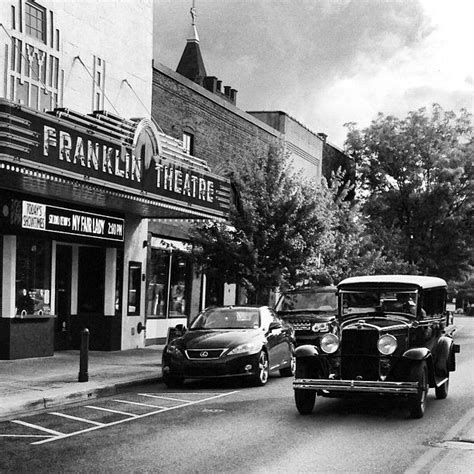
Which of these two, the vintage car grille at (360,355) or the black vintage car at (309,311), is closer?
the vintage car grille at (360,355)

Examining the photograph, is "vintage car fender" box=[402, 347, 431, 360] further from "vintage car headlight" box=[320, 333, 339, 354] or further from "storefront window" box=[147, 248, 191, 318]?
"storefront window" box=[147, 248, 191, 318]

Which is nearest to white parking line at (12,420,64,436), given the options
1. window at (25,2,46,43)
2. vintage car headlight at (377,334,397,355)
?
vintage car headlight at (377,334,397,355)

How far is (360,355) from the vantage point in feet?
35.8

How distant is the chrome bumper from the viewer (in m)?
10.4

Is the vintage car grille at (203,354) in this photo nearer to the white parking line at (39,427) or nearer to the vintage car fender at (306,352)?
the vintage car fender at (306,352)

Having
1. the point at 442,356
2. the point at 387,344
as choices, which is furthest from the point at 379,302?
the point at 387,344

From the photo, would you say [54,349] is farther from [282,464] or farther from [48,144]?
[282,464]

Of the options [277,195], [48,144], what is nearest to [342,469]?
[48,144]

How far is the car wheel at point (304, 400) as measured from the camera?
36.3 ft

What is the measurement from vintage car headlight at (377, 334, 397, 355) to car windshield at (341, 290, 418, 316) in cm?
108

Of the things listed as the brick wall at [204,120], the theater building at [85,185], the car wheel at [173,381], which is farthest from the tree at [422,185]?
the car wheel at [173,381]

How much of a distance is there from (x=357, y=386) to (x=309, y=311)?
30.0 feet

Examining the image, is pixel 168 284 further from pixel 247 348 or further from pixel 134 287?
pixel 247 348

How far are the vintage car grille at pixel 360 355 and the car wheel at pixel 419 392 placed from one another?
1.66 ft
